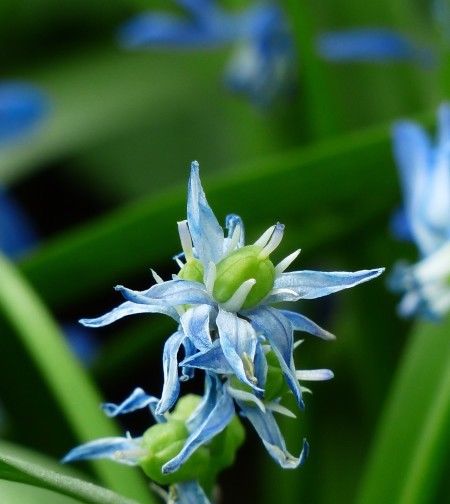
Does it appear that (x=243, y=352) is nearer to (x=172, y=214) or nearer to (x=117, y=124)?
(x=172, y=214)

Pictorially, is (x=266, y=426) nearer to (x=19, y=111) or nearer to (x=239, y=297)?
(x=239, y=297)

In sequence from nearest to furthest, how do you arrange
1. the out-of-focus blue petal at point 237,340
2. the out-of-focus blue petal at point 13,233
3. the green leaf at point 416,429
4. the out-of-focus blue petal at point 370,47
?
the out-of-focus blue petal at point 237,340 < the green leaf at point 416,429 < the out-of-focus blue petal at point 370,47 < the out-of-focus blue petal at point 13,233

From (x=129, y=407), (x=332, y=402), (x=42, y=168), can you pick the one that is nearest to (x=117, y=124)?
(x=42, y=168)

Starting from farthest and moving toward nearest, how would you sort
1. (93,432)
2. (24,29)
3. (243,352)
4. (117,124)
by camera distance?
(24,29) < (117,124) < (93,432) < (243,352)

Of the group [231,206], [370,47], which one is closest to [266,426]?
[231,206]

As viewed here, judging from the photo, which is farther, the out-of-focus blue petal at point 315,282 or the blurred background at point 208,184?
the blurred background at point 208,184

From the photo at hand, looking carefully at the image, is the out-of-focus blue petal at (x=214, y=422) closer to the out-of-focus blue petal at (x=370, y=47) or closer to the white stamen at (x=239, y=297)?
the white stamen at (x=239, y=297)

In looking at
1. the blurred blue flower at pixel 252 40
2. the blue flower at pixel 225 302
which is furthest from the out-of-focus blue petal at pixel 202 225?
the blurred blue flower at pixel 252 40

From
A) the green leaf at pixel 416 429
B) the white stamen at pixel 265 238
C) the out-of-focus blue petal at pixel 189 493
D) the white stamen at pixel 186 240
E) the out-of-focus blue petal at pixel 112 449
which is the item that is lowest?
the green leaf at pixel 416 429

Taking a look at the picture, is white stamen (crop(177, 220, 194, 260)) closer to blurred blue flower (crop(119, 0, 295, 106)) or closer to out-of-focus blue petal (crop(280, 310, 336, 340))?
out-of-focus blue petal (crop(280, 310, 336, 340))

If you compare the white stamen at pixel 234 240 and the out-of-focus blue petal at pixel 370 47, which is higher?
the out-of-focus blue petal at pixel 370 47
